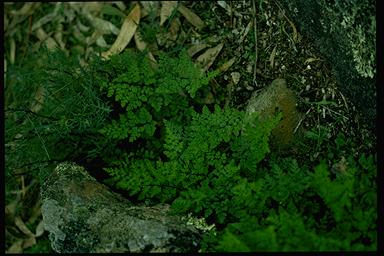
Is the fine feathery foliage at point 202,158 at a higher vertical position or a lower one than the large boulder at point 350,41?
lower

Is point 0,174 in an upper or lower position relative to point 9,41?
lower

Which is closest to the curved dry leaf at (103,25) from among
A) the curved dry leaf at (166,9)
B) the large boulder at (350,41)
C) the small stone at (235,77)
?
the curved dry leaf at (166,9)

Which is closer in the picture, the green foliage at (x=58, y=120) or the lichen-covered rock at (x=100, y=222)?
the lichen-covered rock at (x=100, y=222)

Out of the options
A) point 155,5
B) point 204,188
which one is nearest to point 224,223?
point 204,188

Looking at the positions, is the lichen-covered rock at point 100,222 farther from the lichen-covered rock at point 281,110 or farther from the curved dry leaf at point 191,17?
the curved dry leaf at point 191,17

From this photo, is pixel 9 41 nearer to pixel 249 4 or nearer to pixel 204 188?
pixel 249 4

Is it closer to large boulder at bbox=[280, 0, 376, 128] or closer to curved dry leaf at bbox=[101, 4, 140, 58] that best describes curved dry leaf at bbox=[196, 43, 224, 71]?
curved dry leaf at bbox=[101, 4, 140, 58]
